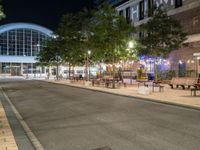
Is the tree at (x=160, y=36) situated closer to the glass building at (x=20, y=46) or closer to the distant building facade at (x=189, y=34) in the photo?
the distant building facade at (x=189, y=34)

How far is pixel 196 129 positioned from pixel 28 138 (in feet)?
16.3

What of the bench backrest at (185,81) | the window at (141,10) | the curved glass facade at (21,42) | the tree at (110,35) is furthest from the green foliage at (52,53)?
the curved glass facade at (21,42)

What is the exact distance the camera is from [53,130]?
10430mm

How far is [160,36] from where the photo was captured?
109ft

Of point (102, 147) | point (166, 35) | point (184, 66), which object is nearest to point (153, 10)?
point (166, 35)

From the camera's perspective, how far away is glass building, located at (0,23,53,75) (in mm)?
105500

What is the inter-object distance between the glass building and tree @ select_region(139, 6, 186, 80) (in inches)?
2900

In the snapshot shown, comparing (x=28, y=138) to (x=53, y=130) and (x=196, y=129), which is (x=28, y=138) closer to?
(x=53, y=130)

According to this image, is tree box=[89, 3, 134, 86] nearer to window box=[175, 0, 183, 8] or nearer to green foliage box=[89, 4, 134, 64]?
green foliage box=[89, 4, 134, 64]

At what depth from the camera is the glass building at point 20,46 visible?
10550cm

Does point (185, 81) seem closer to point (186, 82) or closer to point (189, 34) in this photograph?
point (186, 82)

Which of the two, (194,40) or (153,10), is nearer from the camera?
(153,10)

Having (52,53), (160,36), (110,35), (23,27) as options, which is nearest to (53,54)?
(52,53)

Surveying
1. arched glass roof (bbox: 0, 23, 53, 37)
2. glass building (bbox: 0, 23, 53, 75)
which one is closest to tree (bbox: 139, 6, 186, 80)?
glass building (bbox: 0, 23, 53, 75)
